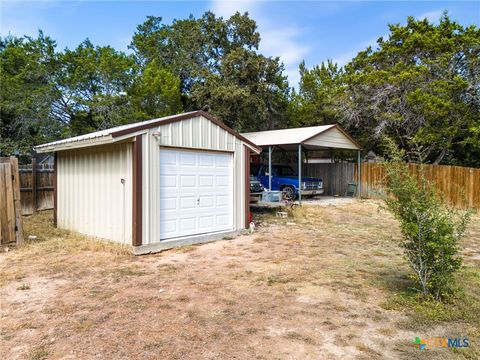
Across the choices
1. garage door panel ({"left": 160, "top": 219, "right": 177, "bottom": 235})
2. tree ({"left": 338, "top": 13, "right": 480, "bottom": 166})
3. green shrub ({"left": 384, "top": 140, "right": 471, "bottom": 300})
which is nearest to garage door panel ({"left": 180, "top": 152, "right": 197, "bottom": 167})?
garage door panel ({"left": 160, "top": 219, "right": 177, "bottom": 235})

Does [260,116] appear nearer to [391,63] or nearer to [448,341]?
[391,63]

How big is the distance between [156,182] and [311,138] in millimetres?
9744

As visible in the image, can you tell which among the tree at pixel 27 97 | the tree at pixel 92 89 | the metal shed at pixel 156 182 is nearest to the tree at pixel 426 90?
the metal shed at pixel 156 182

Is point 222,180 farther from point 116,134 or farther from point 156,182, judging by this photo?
point 116,134

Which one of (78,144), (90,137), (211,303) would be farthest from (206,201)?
(211,303)

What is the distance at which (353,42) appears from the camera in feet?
73.7

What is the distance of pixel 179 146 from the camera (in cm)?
823

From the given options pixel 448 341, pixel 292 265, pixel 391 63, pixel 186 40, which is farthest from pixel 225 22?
pixel 448 341

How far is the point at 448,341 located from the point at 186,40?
2321 cm

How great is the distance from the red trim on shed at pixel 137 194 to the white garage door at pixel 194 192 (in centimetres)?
61

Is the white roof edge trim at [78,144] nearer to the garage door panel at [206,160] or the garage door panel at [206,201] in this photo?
the garage door panel at [206,160]

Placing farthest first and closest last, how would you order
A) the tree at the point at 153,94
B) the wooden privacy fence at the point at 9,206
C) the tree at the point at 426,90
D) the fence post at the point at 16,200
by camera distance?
the tree at the point at 153,94 < the tree at the point at 426,90 < the fence post at the point at 16,200 < the wooden privacy fence at the point at 9,206

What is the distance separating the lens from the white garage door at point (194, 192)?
26.6 ft

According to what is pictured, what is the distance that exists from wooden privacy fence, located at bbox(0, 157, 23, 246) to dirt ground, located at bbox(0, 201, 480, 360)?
21.2 inches
